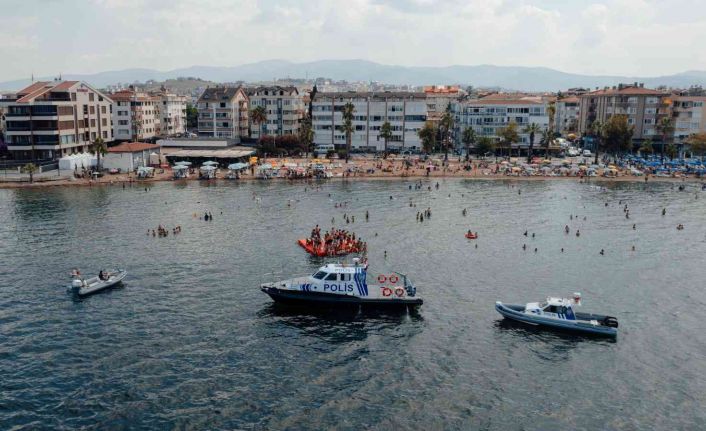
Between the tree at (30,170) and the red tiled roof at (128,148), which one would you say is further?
the red tiled roof at (128,148)

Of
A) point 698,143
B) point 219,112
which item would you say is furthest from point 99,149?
point 698,143

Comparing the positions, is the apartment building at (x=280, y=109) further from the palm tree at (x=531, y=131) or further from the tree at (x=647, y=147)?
the tree at (x=647, y=147)

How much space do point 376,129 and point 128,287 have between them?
437 feet

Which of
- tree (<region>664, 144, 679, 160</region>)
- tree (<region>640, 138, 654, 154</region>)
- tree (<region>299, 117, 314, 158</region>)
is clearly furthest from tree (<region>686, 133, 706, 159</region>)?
tree (<region>299, 117, 314, 158</region>)

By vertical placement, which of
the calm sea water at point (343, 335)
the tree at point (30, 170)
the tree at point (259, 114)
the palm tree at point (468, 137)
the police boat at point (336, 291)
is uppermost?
the tree at point (259, 114)

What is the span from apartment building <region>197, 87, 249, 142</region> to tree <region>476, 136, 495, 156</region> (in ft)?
228

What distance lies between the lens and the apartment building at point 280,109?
192 meters

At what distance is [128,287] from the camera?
211 ft

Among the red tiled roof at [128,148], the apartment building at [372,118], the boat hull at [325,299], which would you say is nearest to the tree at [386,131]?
the apartment building at [372,118]

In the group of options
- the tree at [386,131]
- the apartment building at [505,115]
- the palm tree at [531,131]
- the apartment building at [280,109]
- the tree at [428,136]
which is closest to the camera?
the tree at [386,131]

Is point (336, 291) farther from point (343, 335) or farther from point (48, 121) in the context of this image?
point (48, 121)

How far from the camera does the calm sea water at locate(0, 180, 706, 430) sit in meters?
42.0

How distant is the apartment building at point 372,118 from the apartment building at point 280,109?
679 cm

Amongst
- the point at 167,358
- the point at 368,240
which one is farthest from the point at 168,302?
the point at 368,240
